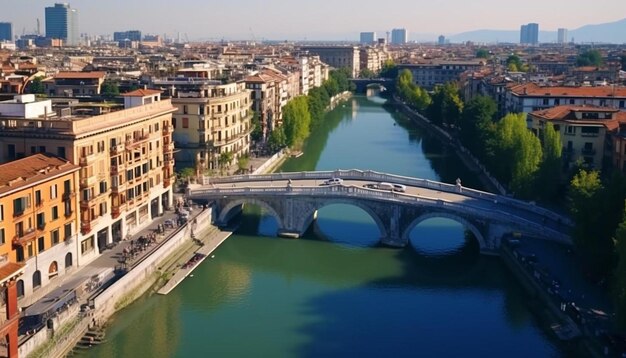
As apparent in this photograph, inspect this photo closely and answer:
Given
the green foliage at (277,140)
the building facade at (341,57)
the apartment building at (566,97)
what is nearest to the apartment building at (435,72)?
the building facade at (341,57)

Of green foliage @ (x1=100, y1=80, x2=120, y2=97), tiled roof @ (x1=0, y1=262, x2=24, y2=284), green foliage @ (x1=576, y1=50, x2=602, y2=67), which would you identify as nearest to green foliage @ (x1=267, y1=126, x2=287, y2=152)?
green foliage @ (x1=100, y1=80, x2=120, y2=97)

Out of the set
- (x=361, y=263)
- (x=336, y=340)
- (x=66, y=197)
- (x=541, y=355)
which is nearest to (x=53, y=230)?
(x=66, y=197)

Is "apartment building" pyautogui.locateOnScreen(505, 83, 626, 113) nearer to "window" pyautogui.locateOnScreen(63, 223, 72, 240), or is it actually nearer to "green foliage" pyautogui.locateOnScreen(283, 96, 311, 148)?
"green foliage" pyautogui.locateOnScreen(283, 96, 311, 148)

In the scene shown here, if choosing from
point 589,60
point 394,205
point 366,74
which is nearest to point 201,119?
point 394,205

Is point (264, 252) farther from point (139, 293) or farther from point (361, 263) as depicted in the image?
point (139, 293)

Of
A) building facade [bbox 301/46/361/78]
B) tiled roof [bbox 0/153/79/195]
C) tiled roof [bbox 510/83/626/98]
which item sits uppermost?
building facade [bbox 301/46/361/78]
